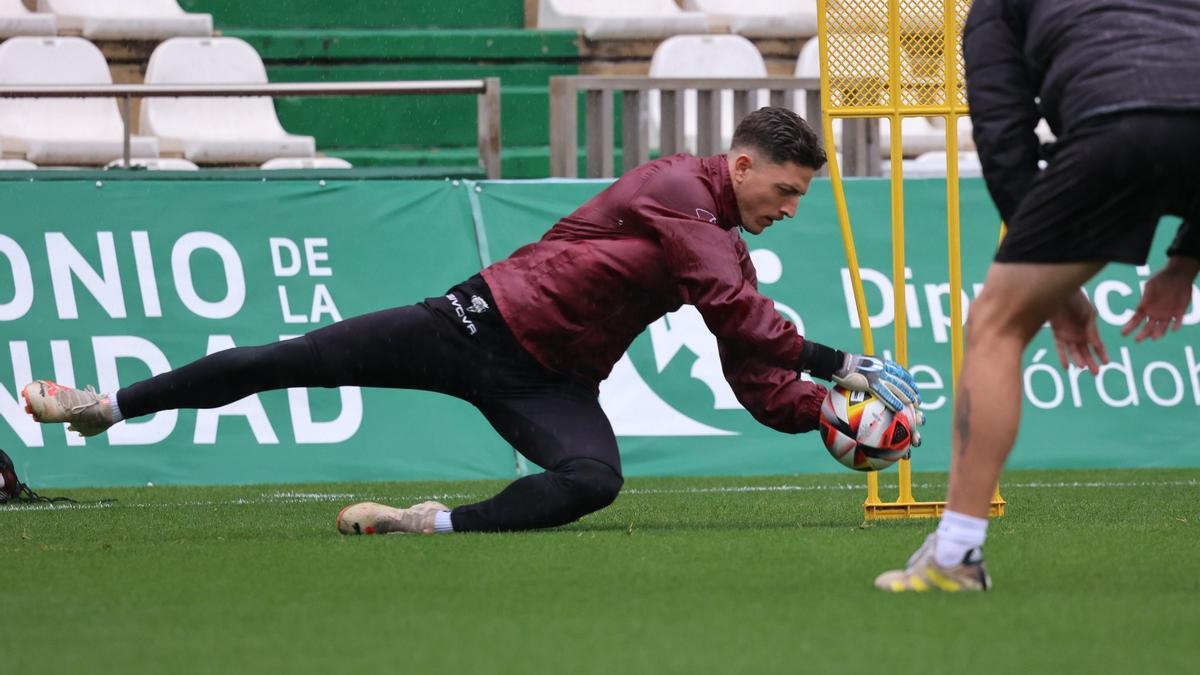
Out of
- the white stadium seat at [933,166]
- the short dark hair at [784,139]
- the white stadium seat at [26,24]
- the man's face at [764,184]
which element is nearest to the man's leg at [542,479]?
the man's face at [764,184]

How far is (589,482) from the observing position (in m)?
5.41

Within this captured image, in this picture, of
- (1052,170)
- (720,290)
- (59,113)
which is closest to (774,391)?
(720,290)

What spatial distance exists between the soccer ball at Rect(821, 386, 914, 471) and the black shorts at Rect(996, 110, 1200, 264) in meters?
1.62

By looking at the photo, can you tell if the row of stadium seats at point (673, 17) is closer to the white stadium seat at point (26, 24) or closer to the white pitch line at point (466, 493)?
the white stadium seat at point (26, 24)

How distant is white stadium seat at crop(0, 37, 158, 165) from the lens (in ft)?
39.4

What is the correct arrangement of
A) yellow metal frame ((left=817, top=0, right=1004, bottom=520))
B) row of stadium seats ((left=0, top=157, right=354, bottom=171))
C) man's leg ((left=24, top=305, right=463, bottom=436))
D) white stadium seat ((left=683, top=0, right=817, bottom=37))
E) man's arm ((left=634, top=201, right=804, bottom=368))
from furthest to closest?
white stadium seat ((left=683, top=0, right=817, bottom=37))
row of stadium seats ((left=0, top=157, right=354, bottom=171))
yellow metal frame ((left=817, top=0, right=1004, bottom=520))
man's leg ((left=24, top=305, right=463, bottom=436))
man's arm ((left=634, top=201, right=804, bottom=368))

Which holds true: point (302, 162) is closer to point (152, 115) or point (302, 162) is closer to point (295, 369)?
point (152, 115)

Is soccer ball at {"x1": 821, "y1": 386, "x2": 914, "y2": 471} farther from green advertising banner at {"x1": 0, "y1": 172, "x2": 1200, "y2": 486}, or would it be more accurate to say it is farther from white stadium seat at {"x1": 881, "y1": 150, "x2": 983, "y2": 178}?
white stadium seat at {"x1": 881, "y1": 150, "x2": 983, "y2": 178}

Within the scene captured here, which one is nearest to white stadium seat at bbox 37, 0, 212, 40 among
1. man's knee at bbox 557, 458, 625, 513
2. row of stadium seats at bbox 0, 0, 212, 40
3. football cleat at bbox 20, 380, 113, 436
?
row of stadium seats at bbox 0, 0, 212, 40

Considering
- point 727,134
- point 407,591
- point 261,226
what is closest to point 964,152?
point 727,134

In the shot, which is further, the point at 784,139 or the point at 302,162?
the point at 302,162

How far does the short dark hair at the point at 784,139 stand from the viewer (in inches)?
214

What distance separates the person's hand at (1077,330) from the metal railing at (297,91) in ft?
19.9

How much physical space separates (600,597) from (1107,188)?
53.8 inches
